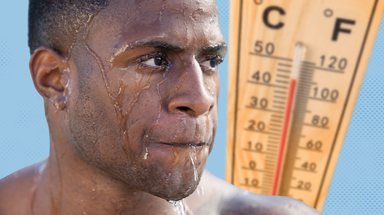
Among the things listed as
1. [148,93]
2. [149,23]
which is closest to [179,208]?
[148,93]

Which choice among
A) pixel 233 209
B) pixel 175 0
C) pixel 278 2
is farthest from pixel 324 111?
pixel 175 0

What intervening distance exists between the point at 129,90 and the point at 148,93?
1.7 inches

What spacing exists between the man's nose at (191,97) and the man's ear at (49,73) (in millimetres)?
291

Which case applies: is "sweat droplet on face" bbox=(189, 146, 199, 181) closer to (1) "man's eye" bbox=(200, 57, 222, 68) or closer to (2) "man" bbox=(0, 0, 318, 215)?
(2) "man" bbox=(0, 0, 318, 215)

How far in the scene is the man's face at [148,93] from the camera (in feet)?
3.08

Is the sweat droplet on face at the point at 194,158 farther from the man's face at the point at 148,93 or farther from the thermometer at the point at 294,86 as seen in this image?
the thermometer at the point at 294,86

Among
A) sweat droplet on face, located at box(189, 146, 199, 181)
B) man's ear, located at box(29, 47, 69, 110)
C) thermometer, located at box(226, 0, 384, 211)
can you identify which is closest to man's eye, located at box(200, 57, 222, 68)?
sweat droplet on face, located at box(189, 146, 199, 181)

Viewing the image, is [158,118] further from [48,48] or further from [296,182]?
[296,182]

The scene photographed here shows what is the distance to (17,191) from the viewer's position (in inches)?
50.9

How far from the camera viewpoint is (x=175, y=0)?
0.97 m

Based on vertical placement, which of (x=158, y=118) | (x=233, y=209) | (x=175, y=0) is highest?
(x=175, y=0)

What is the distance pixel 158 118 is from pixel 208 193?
0.45 meters

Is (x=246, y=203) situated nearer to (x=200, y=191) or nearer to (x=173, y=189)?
(x=200, y=191)

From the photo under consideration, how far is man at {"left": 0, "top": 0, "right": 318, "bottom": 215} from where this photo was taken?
37.1 inches
